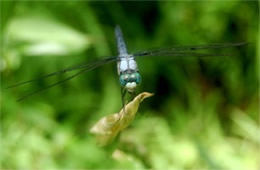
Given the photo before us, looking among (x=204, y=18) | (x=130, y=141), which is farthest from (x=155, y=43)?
(x=130, y=141)

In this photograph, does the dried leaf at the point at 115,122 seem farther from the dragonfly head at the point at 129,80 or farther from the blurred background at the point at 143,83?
the blurred background at the point at 143,83

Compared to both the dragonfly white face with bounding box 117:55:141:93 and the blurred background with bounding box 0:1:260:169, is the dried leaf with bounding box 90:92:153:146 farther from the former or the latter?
the blurred background with bounding box 0:1:260:169

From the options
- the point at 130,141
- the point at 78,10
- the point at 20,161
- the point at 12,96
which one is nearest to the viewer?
the point at 130,141

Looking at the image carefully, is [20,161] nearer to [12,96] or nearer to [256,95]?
[12,96]

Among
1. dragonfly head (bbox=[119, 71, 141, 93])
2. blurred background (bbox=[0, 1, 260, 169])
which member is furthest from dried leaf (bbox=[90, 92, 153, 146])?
blurred background (bbox=[0, 1, 260, 169])

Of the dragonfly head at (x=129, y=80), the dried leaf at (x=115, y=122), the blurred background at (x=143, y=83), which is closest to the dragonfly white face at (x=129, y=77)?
the dragonfly head at (x=129, y=80)
